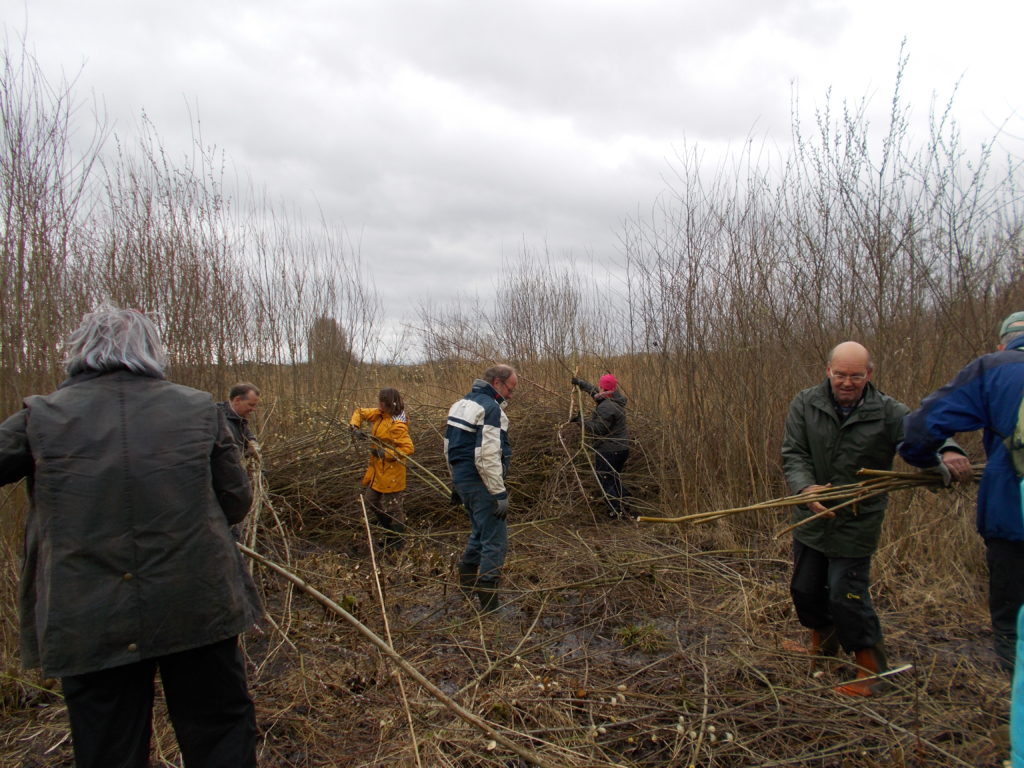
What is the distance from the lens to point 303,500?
6379mm

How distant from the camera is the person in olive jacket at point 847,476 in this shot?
9.39 feet

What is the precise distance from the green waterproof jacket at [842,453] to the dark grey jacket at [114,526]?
8.18ft

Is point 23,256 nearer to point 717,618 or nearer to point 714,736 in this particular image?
point 714,736

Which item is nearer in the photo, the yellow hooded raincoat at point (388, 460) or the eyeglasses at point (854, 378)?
the eyeglasses at point (854, 378)

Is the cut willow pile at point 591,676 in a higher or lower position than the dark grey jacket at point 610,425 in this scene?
lower

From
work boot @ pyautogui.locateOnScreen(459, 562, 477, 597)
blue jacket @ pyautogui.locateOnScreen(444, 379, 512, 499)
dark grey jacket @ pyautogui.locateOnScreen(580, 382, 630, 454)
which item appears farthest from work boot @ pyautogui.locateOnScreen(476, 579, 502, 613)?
dark grey jacket @ pyautogui.locateOnScreen(580, 382, 630, 454)

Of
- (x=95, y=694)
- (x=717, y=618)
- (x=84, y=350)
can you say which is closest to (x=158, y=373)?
(x=84, y=350)

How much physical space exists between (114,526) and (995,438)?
2962 millimetres

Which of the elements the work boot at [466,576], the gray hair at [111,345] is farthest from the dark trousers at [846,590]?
the gray hair at [111,345]

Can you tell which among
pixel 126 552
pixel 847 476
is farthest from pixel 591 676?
pixel 126 552

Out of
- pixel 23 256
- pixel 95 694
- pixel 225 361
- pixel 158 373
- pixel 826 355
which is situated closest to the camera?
pixel 95 694

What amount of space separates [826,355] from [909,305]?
71 cm

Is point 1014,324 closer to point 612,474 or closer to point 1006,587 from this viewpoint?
point 1006,587

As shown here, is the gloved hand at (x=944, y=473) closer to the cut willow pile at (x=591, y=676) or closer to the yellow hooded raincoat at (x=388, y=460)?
the cut willow pile at (x=591, y=676)
